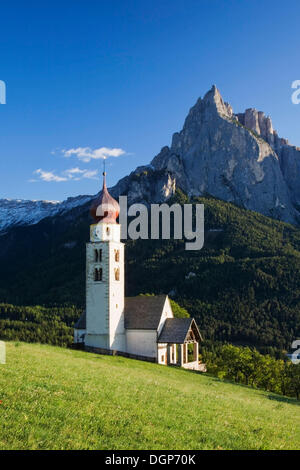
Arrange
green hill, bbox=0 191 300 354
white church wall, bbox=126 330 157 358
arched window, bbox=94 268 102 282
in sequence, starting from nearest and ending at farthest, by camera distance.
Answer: white church wall, bbox=126 330 157 358 < arched window, bbox=94 268 102 282 < green hill, bbox=0 191 300 354

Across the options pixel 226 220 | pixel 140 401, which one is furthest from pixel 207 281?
pixel 140 401

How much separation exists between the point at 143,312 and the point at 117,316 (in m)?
3.03

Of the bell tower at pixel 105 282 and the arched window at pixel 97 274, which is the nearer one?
the bell tower at pixel 105 282

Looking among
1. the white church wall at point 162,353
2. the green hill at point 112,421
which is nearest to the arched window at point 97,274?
the white church wall at point 162,353

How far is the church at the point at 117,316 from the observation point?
161 feet

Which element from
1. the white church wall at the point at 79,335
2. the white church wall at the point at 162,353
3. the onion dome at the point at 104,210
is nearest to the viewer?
the white church wall at the point at 162,353

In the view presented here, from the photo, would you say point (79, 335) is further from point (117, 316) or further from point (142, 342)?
point (142, 342)

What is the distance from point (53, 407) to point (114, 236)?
133 feet

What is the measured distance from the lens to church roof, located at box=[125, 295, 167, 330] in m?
50.1

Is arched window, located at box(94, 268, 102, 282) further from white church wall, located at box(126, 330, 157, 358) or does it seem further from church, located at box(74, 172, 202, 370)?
white church wall, located at box(126, 330, 157, 358)

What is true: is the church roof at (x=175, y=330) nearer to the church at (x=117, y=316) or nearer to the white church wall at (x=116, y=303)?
the church at (x=117, y=316)

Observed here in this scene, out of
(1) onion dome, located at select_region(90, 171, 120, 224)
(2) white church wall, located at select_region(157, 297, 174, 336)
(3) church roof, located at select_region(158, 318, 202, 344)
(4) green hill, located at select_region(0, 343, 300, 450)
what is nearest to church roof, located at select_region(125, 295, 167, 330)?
(2) white church wall, located at select_region(157, 297, 174, 336)

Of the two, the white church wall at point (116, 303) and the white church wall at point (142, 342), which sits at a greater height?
the white church wall at point (116, 303)
